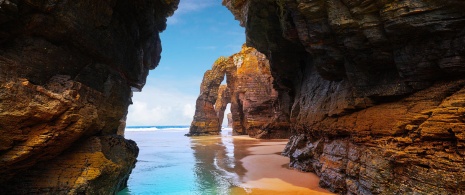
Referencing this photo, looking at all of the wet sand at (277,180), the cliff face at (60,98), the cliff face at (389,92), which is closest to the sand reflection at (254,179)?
the wet sand at (277,180)

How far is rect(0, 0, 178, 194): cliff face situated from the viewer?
22.9 ft

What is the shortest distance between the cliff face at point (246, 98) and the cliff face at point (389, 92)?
26581 millimetres

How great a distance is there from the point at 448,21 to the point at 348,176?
5.90 meters

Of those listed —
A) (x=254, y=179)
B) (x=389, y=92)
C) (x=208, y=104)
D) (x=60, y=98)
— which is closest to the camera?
(x=60, y=98)

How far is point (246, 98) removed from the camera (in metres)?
46.3

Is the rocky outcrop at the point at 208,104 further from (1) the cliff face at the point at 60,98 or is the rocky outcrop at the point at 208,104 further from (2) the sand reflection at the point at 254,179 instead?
(1) the cliff face at the point at 60,98

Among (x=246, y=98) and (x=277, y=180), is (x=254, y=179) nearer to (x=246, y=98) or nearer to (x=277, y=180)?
(x=277, y=180)

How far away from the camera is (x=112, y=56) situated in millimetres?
11219

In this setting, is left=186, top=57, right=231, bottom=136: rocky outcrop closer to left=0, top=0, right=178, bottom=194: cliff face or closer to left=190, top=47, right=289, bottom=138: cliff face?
left=190, top=47, right=289, bottom=138: cliff face

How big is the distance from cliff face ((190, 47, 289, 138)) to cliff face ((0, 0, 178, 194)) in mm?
29537

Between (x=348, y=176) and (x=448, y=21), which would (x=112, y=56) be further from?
(x=448, y=21)

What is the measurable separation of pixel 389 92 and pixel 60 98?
10629 millimetres

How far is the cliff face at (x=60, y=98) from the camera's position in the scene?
697cm

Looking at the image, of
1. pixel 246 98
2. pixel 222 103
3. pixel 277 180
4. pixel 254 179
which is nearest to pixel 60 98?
pixel 254 179
